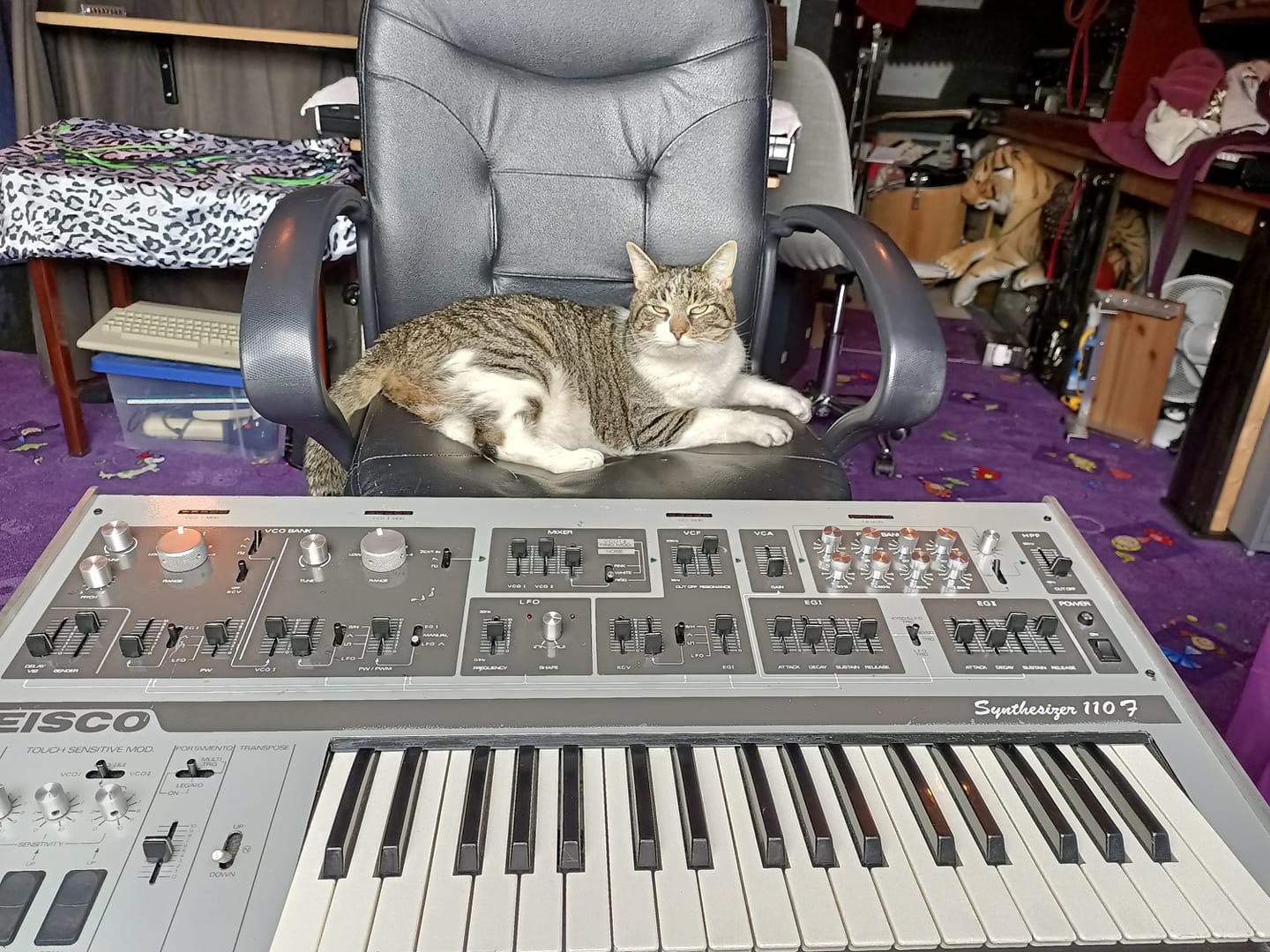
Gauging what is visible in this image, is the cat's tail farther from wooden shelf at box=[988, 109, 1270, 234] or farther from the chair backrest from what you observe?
wooden shelf at box=[988, 109, 1270, 234]

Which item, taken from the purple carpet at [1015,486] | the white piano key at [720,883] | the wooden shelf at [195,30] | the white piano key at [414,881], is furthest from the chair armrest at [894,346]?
the wooden shelf at [195,30]

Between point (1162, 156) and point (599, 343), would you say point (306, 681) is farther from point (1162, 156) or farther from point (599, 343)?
point (1162, 156)

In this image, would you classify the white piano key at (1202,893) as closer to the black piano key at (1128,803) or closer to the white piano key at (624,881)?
the black piano key at (1128,803)

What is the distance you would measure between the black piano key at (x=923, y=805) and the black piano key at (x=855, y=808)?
0.11ft

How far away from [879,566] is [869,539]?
4 cm

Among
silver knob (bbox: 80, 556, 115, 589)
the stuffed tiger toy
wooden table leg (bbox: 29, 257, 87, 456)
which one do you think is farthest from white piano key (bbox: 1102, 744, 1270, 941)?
the stuffed tiger toy

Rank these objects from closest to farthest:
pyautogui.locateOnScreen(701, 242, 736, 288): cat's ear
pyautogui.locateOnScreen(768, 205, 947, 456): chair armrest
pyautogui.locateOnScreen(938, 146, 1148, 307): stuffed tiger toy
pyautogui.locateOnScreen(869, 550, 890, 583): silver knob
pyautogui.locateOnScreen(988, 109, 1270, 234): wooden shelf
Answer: pyautogui.locateOnScreen(869, 550, 890, 583): silver knob < pyautogui.locateOnScreen(768, 205, 947, 456): chair armrest < pyautogui.locateOnScreen(701, 242, 736, 288): cat's ear < pyautogui.locateOnScreen(988, 109, 1270, 234): wooden shelf < pyautogui.locateOnScreen(938, 146, 1148, 307): stuffed tiger toy

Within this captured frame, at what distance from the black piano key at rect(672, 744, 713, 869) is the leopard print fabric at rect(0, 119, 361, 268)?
1.59 metres

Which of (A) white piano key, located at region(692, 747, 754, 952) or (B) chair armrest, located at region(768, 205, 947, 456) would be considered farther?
(B) chair armrest, located at region(768, 205, 947, 456)

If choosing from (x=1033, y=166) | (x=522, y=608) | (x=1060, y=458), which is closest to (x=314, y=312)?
(x=522, y=608)

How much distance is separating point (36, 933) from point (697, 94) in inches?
53.4

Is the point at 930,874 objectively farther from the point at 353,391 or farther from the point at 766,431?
the point at 353,391

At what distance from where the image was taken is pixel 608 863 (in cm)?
54

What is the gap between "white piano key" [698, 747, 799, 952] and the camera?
20.1 inches
